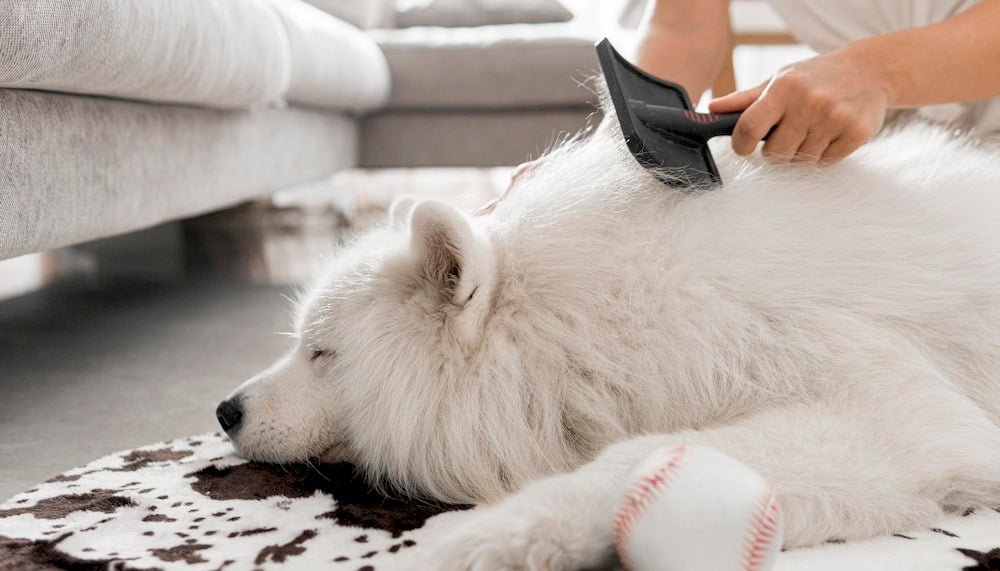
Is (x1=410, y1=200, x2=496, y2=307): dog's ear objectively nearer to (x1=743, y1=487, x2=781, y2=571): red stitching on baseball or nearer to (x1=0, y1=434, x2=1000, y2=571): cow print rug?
(x1=0, y1=434, x2=1000, y2=571): cow print rug

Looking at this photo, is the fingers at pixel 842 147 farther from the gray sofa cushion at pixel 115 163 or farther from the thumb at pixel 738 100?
the gray sofa cushion at pixel 115 163

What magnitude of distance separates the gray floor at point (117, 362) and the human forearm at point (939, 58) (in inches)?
48.8

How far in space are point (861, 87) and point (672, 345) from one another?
1.66ft

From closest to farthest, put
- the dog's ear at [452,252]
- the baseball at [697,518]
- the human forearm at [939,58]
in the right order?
the baseball at [697,518], the dog's ear at [452,252], the human forearm at [939,58]

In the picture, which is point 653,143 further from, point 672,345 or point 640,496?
point 640,496

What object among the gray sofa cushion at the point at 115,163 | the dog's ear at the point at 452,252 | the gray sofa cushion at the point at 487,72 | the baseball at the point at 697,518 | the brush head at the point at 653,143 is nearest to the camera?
the baseball at the point at 697,518

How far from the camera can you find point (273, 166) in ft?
9.22

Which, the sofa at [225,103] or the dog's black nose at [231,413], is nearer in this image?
the dog's black nose at [231,413]

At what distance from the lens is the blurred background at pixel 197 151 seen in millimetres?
1480

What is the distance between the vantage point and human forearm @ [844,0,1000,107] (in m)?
1.33

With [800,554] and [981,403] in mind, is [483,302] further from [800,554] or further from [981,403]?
[981,403]

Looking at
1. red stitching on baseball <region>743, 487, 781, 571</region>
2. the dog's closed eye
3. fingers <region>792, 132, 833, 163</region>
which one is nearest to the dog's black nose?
the dog's closed eye

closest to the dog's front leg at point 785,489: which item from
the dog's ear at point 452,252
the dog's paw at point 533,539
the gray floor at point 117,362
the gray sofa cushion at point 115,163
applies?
the dog's paw at point 533,539

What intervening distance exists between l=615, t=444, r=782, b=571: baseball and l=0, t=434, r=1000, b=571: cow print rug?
0.41 feet
